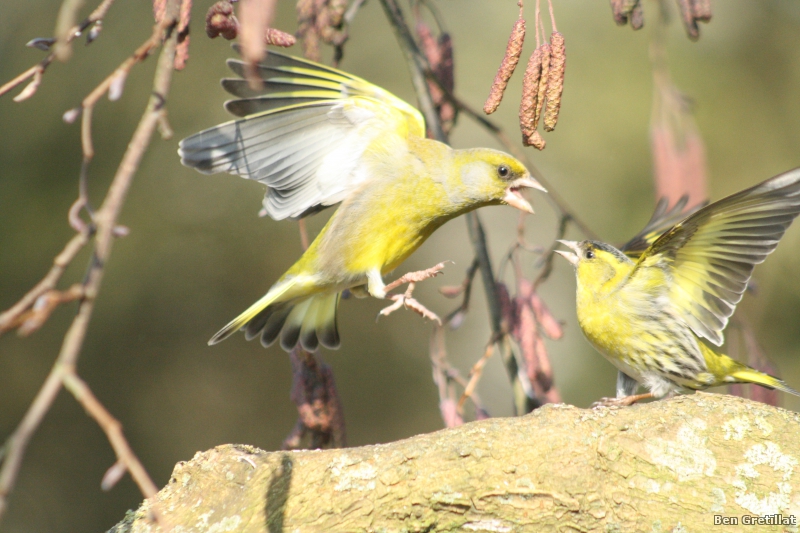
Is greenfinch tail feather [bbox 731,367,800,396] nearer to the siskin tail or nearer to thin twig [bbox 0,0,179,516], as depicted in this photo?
the siskin tail

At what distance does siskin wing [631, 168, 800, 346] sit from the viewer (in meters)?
2.19

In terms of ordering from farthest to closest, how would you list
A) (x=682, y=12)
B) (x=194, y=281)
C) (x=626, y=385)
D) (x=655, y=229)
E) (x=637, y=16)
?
(x=194, y=281), (x=655, y=229), (x=626, y=385), (x=682, y=12), (x=637, y=16)

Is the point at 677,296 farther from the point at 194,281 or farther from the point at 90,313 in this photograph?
the point at 194,281

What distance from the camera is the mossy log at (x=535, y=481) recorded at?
161cm

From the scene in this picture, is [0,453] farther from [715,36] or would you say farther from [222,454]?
[715,36]

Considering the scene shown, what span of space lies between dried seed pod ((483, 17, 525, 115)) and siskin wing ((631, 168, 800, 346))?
862 mm

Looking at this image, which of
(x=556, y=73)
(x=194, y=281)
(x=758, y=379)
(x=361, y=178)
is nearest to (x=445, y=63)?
(x=361, y=178)

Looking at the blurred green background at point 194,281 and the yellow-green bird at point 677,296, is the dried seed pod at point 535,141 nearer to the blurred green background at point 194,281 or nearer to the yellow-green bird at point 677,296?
the yellow-green bird at point 677,296

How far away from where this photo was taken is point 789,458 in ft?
5.41

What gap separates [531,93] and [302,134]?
103cm

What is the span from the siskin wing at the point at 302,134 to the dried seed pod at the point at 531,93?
869 millimetres

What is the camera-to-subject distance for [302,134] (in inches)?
97.6

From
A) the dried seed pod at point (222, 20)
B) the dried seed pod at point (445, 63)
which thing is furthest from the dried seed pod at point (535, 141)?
the dried seed pod at point (445, 63)

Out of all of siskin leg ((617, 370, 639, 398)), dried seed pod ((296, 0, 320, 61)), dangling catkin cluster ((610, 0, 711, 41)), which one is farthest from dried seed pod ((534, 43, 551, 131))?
siskin leg ((617, 370, 639, 398))
